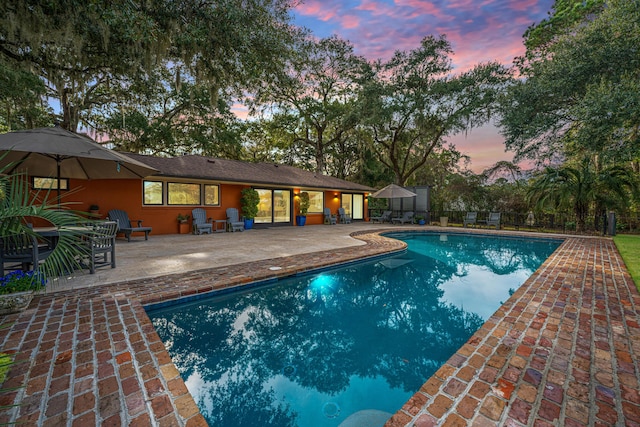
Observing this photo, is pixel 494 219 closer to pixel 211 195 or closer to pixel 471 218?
pixel 471 218

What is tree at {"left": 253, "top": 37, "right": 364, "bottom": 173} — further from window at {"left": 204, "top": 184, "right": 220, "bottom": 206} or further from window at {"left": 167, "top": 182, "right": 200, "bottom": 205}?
window at {"left": 167, "top": 182, "right": 200, "bottom": 205}

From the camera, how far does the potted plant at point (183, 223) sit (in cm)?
1017

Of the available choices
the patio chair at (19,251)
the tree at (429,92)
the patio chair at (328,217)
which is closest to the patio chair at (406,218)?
the patio chair at (328,217)

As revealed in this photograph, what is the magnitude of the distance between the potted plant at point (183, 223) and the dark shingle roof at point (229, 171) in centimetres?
163

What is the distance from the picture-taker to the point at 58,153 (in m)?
3.88

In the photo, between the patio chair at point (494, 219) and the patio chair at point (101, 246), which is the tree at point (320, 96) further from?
the patio chair at point (101, 246)

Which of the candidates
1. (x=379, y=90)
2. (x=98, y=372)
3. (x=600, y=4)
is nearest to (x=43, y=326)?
(x=98, y=372)

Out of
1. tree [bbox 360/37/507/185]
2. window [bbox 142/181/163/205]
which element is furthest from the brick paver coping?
tree [bbox 360/37/507/185]

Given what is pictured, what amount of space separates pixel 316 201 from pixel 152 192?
26.1 feet

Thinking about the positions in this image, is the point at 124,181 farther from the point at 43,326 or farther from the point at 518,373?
the point at 518,373

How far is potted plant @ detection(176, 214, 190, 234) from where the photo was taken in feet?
33.4

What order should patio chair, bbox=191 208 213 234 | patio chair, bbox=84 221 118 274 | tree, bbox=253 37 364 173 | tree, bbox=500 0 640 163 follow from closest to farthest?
1. patio chair, bbox=84 221 118 274
2. tree, bbox=500 0 640 163
3. patio chair, bbox=191 208 213 234
4. tree, bbox=253 37 364 173

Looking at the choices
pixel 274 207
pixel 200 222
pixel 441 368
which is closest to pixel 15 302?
pixel 441 368

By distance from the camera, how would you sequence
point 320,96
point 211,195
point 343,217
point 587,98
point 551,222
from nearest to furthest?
point 587,98 → point 211,195 → point 551,222 → point 343,217 → point 320,96
